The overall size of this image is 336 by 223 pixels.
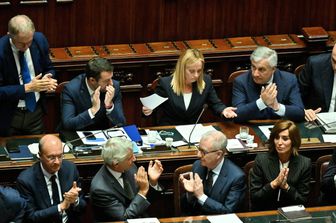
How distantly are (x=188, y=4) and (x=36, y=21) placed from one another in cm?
161

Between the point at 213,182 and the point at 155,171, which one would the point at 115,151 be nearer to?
the point at 155,171

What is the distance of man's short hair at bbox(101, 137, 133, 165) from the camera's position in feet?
32.6

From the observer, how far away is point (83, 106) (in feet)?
36.7

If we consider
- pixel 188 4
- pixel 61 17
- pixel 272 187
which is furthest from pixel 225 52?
pixel 272 187

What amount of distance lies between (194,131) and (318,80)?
1373 millimetres

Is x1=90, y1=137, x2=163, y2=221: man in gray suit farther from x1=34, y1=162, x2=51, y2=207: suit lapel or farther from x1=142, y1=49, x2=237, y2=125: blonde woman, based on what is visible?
x1=142, y1=49, x2=237, y2=125: blonde woman

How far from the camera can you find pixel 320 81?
38.6ft

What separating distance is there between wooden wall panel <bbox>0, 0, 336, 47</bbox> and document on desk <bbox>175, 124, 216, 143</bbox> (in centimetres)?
172

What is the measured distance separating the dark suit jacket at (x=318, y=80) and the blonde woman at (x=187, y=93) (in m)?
0.88

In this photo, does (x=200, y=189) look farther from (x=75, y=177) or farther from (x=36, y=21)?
(x=36, y=21)

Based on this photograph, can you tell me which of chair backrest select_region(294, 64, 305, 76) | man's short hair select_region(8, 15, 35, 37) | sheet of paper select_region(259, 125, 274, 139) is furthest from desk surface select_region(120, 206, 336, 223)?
chair backrest select_region(294, 64, 305, 76)

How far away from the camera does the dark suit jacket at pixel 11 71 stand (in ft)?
36.0

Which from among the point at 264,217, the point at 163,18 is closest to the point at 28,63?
the point at 163,18

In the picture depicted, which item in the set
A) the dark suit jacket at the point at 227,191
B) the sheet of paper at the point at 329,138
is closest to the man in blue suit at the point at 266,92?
the sheet of paper at the point at 329,138
